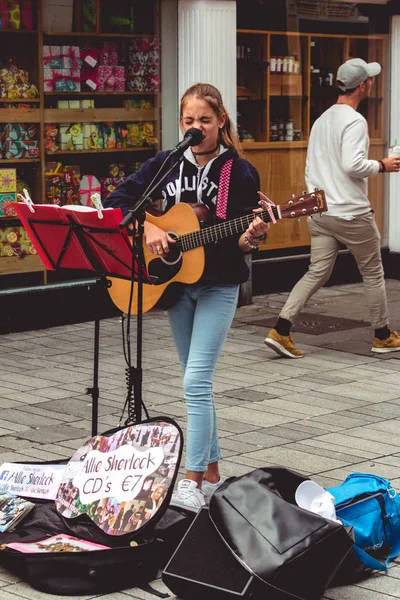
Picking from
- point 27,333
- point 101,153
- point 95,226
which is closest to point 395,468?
point 95,226

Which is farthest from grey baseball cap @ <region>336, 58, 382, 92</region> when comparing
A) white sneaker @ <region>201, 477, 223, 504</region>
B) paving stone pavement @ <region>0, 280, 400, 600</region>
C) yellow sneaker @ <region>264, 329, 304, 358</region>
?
white sneaker @ <region>201, 477, 223, 504</region>

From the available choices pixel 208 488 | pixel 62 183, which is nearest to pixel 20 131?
pixel 62 183

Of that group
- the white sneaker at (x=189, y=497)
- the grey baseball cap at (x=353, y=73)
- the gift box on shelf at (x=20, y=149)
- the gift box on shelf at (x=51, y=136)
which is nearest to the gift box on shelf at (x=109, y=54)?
the gift box on shelf at (x=51, y=136)

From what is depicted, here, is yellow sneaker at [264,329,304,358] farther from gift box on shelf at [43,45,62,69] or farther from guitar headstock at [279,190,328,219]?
guitar headstock at [279,190,328,219]

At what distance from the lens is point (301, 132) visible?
38.2 ft

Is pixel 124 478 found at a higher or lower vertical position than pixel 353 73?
lower

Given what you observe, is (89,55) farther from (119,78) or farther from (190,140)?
(190,140)

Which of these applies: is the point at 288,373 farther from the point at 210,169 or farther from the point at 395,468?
the point at 210,169

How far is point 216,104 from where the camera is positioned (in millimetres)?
5012

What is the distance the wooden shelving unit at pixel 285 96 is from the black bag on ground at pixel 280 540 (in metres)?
7.14

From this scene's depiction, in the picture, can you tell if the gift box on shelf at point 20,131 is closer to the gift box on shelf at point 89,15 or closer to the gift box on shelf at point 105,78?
the gift box on shelf at point 105,78

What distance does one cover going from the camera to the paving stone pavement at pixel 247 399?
5.89 m

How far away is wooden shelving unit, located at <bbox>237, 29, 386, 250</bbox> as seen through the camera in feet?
36.3

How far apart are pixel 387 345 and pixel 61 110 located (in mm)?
3341
